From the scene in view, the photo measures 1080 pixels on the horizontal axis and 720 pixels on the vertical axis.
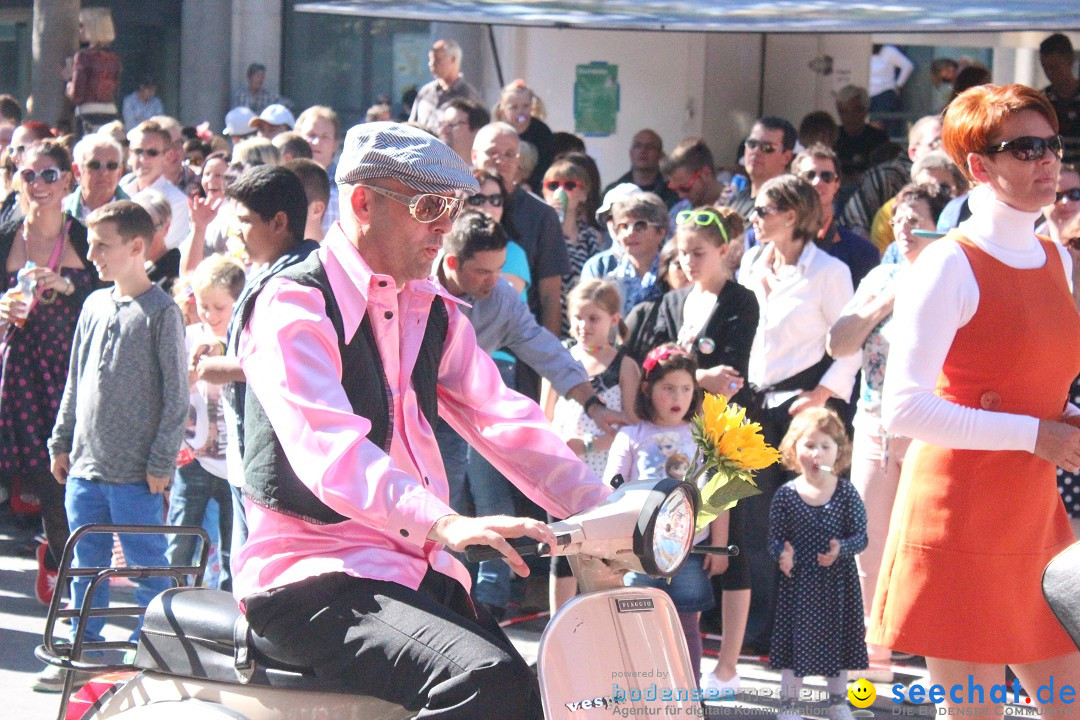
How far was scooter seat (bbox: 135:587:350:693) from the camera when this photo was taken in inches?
121

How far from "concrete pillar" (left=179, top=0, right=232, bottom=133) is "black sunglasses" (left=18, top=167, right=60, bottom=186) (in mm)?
10549

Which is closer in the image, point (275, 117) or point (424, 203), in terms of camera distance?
point (424, 203)

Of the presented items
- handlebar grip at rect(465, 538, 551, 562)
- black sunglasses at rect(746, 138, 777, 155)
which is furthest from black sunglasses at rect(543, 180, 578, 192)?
handlebar grip at rect(465, 538, 551, 562)

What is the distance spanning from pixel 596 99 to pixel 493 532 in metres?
10.5

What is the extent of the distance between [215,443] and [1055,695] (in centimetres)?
386

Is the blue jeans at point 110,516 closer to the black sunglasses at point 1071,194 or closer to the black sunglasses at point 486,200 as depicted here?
the black sunglasses at point 486,200

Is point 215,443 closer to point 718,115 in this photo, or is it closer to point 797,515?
point 797,515

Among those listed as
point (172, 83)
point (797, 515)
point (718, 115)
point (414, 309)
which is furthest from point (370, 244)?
point (172, 83)

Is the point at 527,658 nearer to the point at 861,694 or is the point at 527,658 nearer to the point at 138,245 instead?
the point at 861,694

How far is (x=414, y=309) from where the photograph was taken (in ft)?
10.7

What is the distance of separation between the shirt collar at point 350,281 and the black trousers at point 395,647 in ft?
1.73

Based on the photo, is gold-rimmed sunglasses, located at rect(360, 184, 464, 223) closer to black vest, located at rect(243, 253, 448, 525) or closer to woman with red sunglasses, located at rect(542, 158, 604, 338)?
black vest, located at rect(243, 253, 448, 525)

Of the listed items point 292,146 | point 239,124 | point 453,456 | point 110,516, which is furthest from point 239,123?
point 110,516

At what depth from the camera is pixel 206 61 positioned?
1797cm
